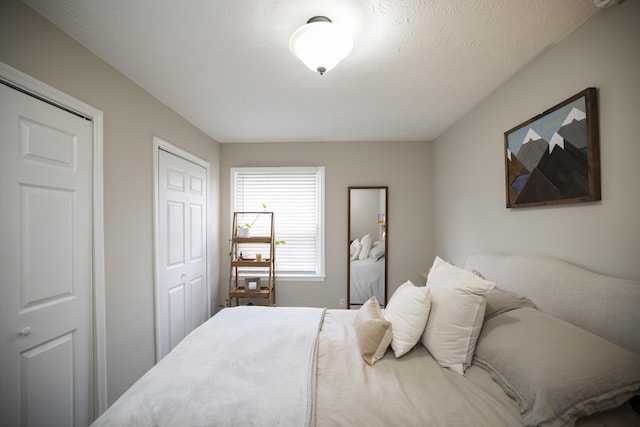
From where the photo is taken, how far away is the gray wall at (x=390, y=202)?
3.38m

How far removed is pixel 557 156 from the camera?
58.6 inches

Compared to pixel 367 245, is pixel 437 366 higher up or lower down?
lower down

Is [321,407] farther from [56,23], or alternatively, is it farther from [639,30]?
[56,23]

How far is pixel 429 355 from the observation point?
140 cm

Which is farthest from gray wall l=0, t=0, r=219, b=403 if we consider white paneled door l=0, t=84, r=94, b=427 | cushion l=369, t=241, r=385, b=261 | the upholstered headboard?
the upholstered headboard

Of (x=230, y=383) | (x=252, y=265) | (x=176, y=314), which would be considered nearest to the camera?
(x=230, y=383)

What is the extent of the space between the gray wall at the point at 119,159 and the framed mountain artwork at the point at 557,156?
2866 millimetres

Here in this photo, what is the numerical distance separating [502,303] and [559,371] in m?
0.54

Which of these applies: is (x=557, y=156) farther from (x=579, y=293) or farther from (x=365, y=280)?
(x=365, y=280)

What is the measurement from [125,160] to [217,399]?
1788mm

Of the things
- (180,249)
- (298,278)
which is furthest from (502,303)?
(180,249)

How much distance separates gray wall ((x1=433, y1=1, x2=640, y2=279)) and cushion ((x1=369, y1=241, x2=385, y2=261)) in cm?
117

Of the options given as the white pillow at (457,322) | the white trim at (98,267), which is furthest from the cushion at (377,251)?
the white trim at (98,267)

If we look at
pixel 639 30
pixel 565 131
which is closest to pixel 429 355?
pixel 565 131
